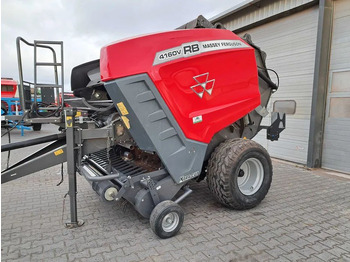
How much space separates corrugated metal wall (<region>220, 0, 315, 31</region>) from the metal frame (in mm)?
497

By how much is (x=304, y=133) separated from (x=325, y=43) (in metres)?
1.89

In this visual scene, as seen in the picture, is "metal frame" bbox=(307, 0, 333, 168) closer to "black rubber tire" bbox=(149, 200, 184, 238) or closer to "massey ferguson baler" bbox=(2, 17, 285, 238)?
"massey ferguson baler" bbox=(2, 17, 285, 238)

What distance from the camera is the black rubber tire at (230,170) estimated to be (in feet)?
10.3

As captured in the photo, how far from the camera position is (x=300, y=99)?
5.80 m

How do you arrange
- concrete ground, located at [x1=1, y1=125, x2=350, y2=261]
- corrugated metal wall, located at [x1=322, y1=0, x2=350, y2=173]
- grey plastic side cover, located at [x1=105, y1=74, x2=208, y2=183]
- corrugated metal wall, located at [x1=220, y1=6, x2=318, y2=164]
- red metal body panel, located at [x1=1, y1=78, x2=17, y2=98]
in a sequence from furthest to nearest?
1. red metal body panel, located at [x1=1, y1=78, x2=17, y2=98]
2. corrugated metal wall, located at [x1=220, y1=6, x2=318, y2=164]
3. corrugated metal wall, located at [x1=322, y1=0, x2=350, y2=173]
4. grey plastic side cover, located at [x1=105, y1=74, x2=208, y2=183]
5. concrete ground, located at [x1=1, y1=125, x2=350, y2=261]

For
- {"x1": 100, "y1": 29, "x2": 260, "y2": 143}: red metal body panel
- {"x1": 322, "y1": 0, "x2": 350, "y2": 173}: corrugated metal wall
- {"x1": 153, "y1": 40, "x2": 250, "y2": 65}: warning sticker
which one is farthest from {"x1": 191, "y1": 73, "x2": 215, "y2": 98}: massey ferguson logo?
{"x1": 322, "y1": 0, "x2": 350, "y2": 173}: corrugated metal wall

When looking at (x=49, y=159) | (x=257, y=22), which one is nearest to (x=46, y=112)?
(x=49, y=159)

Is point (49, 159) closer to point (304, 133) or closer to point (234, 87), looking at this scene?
point (234, 87)

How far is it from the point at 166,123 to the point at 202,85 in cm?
63

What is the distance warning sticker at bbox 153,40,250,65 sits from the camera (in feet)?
8.84

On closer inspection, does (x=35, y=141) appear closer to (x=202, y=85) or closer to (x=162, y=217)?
(x=162, y=217)

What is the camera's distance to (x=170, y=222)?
2.79 metres

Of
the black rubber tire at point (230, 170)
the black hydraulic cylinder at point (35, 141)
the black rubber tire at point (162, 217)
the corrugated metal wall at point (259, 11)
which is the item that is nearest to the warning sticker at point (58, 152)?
the black hydraulic cylinder at point (35, 141)

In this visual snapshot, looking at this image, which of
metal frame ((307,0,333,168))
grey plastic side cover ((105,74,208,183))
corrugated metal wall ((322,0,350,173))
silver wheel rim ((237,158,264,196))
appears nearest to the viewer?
grey plastic side cover ((105,74,208,183))
